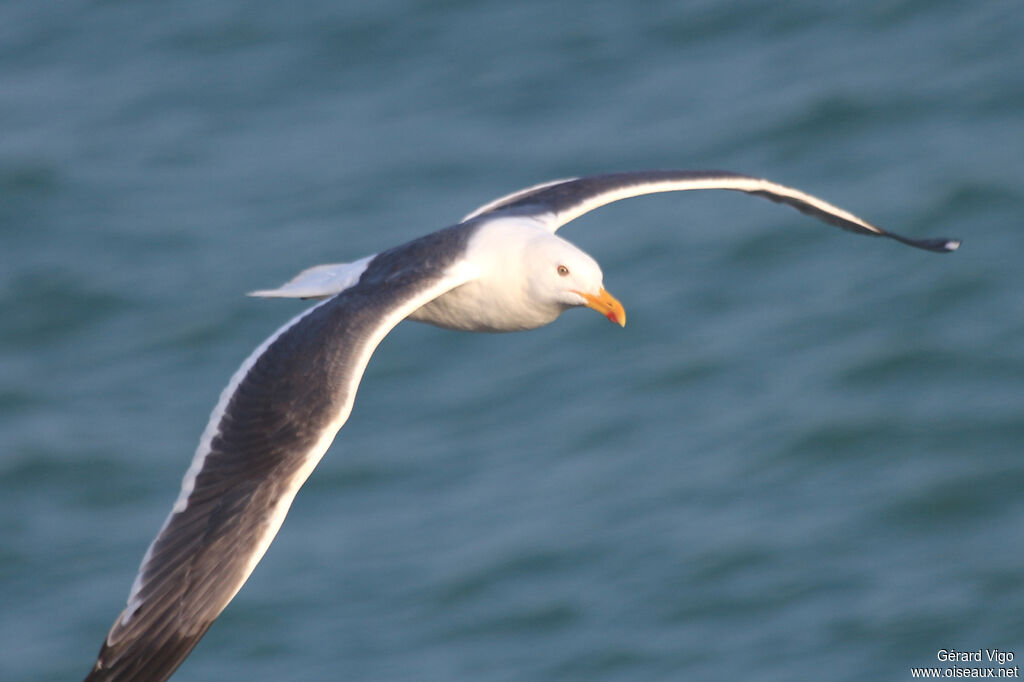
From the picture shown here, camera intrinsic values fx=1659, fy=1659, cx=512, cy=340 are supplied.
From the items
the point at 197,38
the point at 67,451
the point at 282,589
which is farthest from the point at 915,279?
the point at 197,38

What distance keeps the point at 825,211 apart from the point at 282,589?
6.68 meters

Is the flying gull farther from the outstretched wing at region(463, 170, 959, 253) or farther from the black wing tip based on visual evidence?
the black wing tip

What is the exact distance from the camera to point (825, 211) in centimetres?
1092

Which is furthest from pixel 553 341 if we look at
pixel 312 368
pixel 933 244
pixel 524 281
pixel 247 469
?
pixel 247 469

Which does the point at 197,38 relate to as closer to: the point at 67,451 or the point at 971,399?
the point at 67,451

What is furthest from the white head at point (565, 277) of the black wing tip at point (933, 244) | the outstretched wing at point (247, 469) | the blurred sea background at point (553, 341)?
the blurred sea background at point (553, 341)

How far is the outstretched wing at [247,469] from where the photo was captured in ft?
25.1

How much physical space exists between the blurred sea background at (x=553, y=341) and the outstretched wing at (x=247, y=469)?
6.13 metres

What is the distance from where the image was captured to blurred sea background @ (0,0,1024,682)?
14.4 meters

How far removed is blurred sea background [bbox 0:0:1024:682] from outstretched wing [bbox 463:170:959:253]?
4269mm

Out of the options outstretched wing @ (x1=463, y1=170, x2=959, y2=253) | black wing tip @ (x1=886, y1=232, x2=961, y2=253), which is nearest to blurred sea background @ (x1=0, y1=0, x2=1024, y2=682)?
black wing tip @ (x1=886, y1=232, x2=961, y2=253)

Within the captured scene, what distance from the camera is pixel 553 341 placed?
1662 centimetres

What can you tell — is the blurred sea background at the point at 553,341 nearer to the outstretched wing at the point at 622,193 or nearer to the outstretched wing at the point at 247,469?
the outstretched wing at the point at 622,193

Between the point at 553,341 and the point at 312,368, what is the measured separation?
8.37 metres
